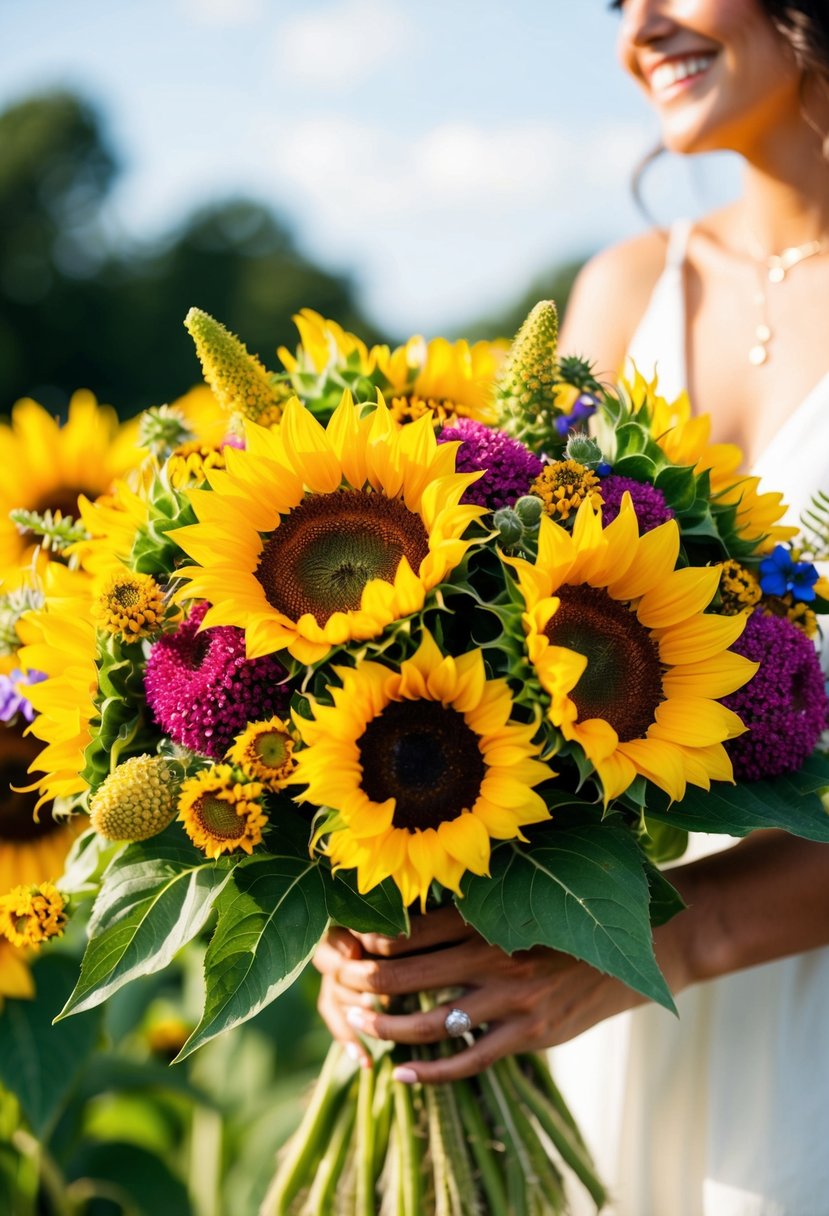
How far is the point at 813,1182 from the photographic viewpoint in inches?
67.9

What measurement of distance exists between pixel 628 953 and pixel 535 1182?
0.54 metres

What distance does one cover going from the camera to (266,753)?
3.63ft

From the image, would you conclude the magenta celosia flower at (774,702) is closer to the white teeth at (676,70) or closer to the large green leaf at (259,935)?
the large green leaf at (259,935)

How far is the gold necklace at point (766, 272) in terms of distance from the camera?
2.10m

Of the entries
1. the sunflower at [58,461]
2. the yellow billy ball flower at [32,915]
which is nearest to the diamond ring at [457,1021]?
the yellow billy ball flower at [32,915]

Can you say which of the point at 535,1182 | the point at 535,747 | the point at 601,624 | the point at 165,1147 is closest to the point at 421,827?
the point at 535,747

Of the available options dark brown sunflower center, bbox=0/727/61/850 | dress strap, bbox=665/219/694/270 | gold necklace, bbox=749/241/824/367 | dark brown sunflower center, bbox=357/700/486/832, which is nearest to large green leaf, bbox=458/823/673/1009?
dark brown sunflower center, bbox=357/700/486/832

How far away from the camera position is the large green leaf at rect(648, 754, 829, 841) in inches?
47.8

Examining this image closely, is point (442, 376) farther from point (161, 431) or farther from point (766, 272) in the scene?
point (766, 272)

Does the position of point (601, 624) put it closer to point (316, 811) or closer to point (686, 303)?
point (316, 811)

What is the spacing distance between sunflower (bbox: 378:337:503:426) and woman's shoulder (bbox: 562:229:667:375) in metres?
0.67

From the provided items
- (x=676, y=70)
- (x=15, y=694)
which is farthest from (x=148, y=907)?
(x=676, y=70)

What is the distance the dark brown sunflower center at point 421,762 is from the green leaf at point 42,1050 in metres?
0.83

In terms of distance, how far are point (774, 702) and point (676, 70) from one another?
1137 mm
